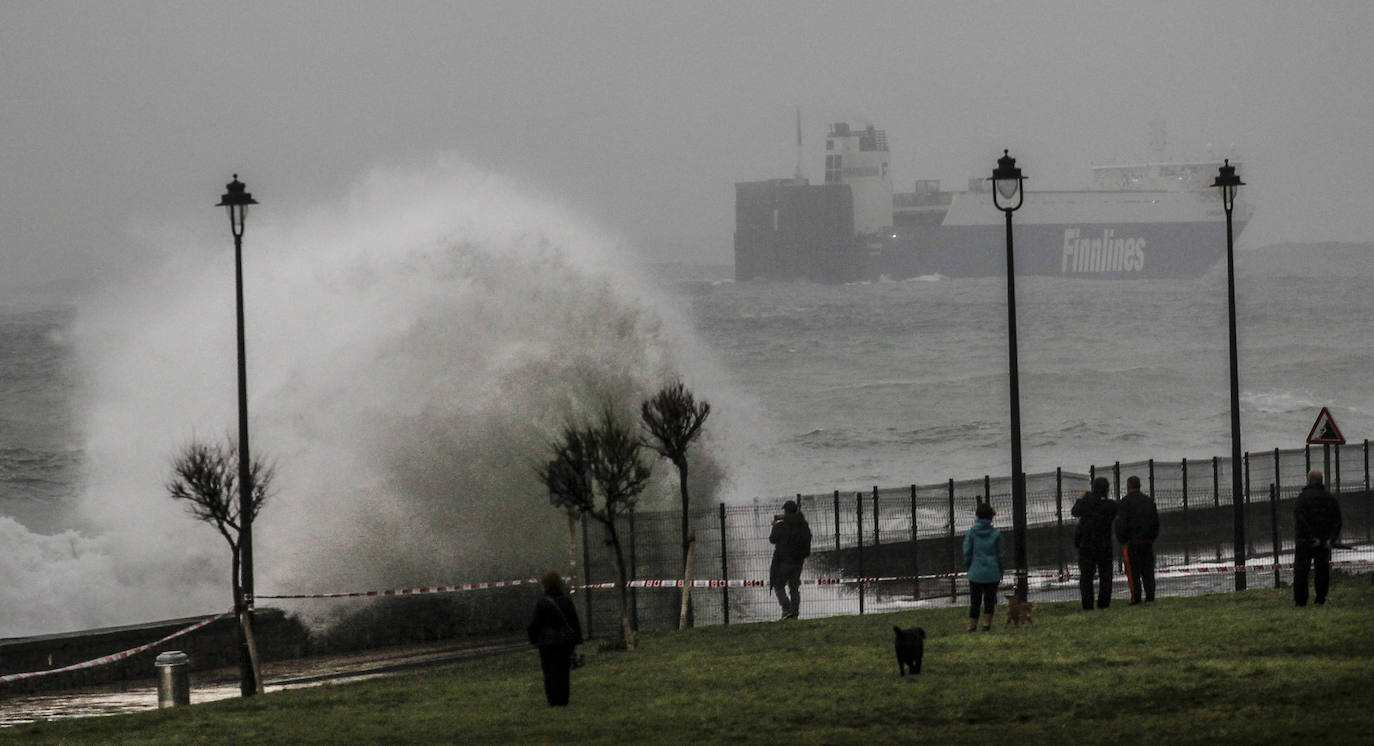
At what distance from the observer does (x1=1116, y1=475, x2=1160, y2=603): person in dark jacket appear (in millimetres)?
14672

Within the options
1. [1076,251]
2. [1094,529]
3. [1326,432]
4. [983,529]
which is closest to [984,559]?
[983,529]

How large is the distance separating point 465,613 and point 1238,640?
371 inches

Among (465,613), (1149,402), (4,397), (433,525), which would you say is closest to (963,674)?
(465,613)

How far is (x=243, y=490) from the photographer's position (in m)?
14.6

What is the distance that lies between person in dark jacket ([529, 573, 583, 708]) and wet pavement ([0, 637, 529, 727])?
4467 mm

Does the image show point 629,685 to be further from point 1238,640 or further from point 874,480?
point 874,480

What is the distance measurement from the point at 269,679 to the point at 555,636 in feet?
19.5

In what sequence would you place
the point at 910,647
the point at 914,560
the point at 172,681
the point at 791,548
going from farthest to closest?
the point at 914,560 < the point at 791,548 < the point at 172,681 < the point at 910,647

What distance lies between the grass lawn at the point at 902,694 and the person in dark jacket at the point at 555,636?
0.16 m

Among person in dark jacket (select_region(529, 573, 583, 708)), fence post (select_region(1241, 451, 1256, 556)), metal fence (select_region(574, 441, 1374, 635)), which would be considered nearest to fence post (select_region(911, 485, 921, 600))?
metal fence (select_region(574, 441, 1374, 635))

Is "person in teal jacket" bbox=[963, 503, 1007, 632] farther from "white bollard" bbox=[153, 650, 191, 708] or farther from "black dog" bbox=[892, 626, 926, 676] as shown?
"white bollard" bbox=[153, 650, 191, 708]

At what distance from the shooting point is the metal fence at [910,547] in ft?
59.1

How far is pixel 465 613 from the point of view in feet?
60.4

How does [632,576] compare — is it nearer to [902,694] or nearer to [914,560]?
[914,560]
